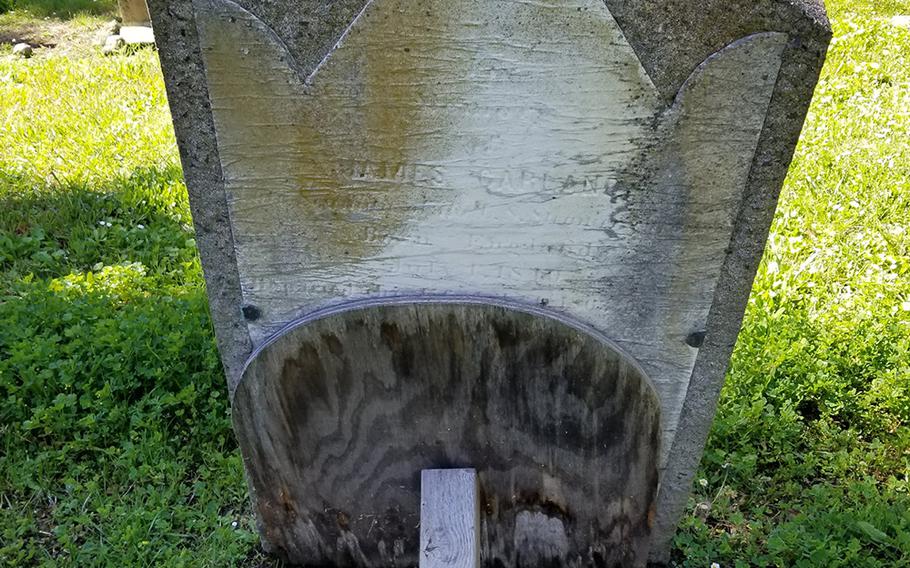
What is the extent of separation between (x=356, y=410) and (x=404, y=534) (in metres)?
0.41

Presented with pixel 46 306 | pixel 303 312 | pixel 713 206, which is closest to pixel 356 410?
pixel 303 312

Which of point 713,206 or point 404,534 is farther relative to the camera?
point 404,534

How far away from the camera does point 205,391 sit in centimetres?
258

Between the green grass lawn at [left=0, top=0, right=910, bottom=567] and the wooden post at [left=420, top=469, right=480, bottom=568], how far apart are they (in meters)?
0.64

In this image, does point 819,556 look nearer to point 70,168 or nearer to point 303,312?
point 303,312

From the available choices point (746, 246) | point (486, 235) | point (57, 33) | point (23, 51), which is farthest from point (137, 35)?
point (746, 246)

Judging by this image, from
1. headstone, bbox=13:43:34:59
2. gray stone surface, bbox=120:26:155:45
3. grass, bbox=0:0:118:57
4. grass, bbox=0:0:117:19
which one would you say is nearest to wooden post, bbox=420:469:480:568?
gray stone surface, bbox=120:26:155:45

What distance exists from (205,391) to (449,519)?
1205mm

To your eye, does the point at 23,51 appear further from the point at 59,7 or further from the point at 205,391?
the point at 205,391

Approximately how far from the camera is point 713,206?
1.47 m

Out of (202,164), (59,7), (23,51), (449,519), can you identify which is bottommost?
(449,519)

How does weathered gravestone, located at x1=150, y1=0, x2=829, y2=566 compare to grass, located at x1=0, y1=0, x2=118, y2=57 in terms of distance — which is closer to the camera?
weathered gravestone, located at x1=150, y1=0, x2=829, y2=566

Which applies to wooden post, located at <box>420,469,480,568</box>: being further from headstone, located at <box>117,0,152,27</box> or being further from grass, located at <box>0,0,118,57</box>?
headstone, located at <box>117,0,152,27</box>

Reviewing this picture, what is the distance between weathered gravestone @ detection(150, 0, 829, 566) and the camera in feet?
4.33
